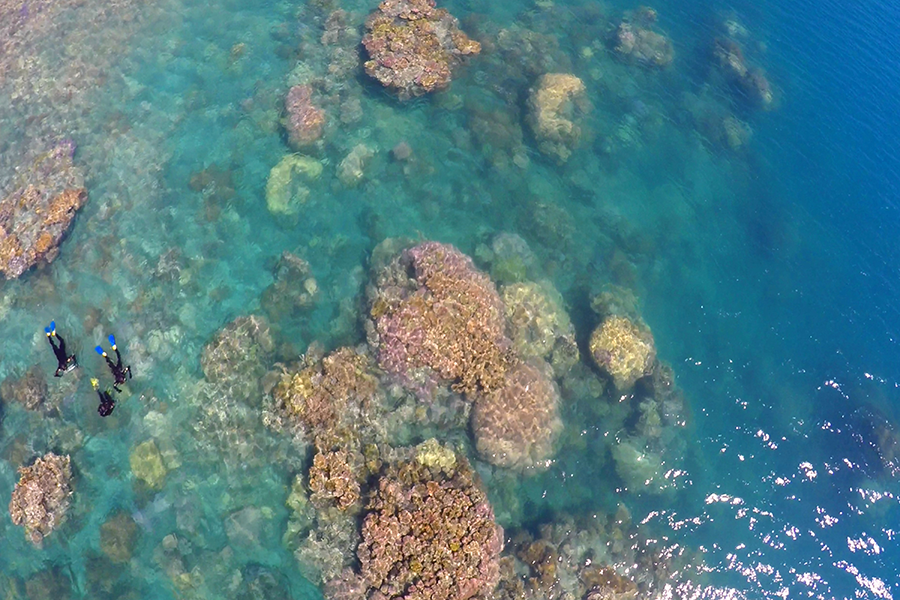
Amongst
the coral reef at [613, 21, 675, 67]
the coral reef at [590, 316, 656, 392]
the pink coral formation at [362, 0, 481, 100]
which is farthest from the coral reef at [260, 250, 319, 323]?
the coral reef at [613, 21, 675, 67]

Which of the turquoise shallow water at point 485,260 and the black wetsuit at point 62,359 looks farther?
the turquoise shallow water at point 485,260

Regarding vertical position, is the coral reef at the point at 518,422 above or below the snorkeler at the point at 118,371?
above

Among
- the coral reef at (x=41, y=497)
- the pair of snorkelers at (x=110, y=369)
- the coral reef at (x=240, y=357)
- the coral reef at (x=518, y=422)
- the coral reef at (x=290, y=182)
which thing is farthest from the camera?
the coral reef at (x=290, y=182)

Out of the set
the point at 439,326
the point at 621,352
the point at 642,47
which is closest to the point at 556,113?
the point at 642,47

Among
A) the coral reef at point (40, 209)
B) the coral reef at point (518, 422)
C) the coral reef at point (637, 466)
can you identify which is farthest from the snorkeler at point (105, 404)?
the coral reef at point (637, 466)

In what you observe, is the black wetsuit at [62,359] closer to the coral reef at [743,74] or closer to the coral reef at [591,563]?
A: the coral reef at [591,563]

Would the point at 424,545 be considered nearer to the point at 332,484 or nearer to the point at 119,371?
the point at 332,484
